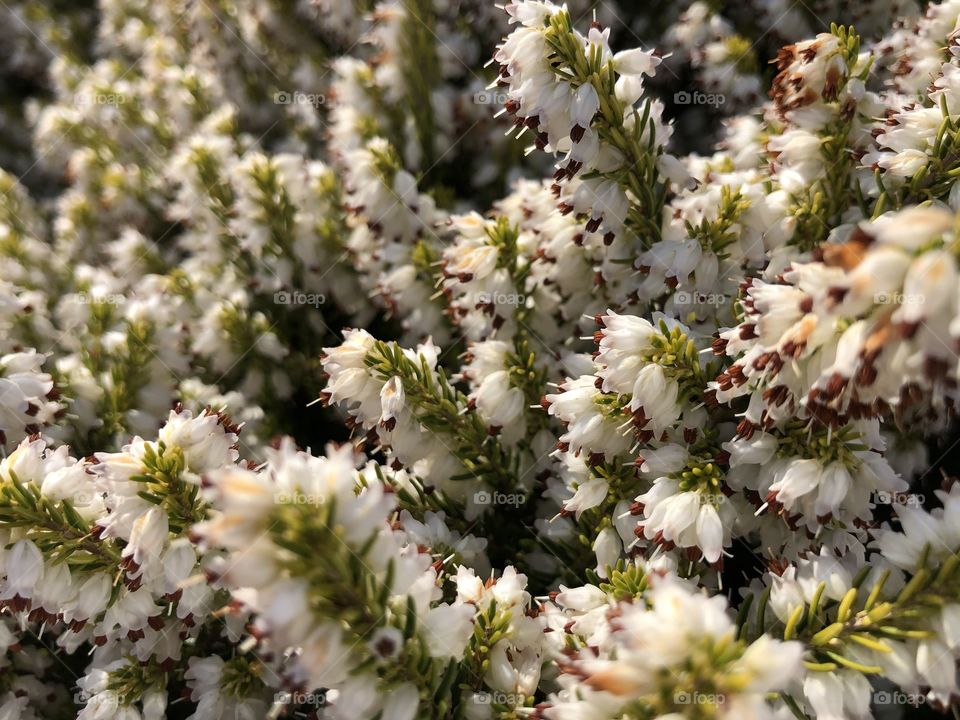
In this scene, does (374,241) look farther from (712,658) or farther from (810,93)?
(712,658)

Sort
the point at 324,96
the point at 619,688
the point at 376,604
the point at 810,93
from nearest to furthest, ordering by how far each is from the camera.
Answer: the point at 619,688
the point at 376,604
the point at 810,93
the point at 324,96

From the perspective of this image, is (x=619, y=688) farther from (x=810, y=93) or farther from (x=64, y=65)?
(x=64, y=65)

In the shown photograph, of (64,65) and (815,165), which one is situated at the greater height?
(64,65)

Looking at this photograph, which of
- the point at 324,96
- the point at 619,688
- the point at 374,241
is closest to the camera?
the point at 619,688

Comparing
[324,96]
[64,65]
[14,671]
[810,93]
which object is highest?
[64,65]

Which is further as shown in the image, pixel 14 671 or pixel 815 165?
pixel 14 671

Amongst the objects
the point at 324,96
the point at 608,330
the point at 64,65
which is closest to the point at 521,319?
the point at 608,330

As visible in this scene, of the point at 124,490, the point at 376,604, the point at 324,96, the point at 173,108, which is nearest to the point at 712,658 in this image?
A: the point at 376,604
